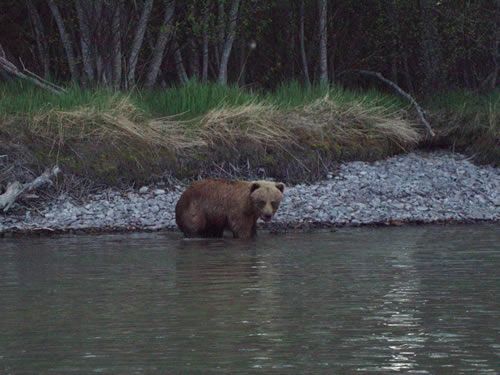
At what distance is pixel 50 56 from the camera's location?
80.4 feet

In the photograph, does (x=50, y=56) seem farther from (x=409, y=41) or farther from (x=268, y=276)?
(x=268, y=276)

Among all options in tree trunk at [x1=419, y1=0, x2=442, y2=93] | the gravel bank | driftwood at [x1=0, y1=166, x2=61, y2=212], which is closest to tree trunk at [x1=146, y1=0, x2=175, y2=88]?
the gravel bank

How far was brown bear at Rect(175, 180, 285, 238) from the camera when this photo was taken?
581 inches

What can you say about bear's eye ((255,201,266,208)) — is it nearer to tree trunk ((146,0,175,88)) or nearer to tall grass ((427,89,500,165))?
tree trunk ((146,0,175,88))

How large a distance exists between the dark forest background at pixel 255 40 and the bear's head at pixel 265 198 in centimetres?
606

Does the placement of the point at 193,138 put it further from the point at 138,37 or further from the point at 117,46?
the point at 117,46

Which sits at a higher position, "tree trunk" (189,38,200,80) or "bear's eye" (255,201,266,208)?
"tree trunk" (189,38,200,80)

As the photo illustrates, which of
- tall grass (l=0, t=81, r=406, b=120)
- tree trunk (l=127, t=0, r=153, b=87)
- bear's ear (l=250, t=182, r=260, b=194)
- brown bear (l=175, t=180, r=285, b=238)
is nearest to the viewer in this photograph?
bear's ear (l=250, t=182, r=260, b=194)

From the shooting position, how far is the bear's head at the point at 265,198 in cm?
1451

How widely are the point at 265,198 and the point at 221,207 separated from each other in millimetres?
640

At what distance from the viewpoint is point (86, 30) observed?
20.6 meters

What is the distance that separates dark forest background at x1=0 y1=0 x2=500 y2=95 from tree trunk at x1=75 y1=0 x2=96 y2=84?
0.02 metres

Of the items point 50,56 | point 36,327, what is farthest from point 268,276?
point 50,56

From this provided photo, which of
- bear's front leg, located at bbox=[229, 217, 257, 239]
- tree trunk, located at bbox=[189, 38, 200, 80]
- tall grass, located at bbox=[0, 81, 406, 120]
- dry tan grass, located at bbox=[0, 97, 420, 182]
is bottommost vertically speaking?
bear's front leg, located at bbox=[229, 217, 257, 239]
